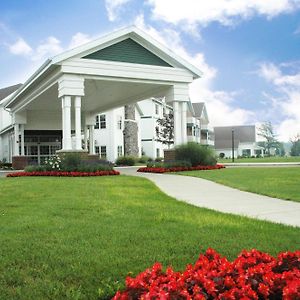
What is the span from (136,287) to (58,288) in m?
1.15

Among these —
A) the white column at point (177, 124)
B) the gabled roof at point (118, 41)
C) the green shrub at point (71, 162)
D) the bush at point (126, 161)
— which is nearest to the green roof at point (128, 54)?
the gabled roof at point (118, 41)

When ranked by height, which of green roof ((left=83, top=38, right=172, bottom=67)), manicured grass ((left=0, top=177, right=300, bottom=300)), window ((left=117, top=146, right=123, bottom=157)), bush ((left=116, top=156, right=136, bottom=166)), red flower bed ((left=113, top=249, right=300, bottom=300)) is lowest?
manicured grass ((left=0, top=177, right=300, bottom=300))

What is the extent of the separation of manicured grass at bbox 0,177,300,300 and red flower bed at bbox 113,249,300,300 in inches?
32.0

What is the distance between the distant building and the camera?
9175cm

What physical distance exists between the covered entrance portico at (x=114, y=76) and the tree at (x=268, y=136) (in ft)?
233

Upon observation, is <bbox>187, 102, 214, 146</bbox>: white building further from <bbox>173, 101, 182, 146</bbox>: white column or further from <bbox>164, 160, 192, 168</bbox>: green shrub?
<bbox>164, 160, 192, 168</bbox>: green shrub

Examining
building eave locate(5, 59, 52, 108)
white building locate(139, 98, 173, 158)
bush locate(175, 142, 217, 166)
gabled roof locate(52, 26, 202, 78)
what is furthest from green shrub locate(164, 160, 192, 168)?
white building locate(139, 98, 173, 158)

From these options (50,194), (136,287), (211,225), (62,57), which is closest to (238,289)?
(136,287)

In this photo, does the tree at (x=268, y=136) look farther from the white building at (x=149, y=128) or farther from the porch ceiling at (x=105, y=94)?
the porch ceiling at (x=105, y=94)

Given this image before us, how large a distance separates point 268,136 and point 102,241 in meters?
93.5

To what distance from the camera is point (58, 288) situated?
4055 millimetres

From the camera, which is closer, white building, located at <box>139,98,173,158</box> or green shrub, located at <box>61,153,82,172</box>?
green shrub, located at <box>61,153,82,172</box>

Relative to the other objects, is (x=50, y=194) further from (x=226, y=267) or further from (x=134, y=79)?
(x=134, y=79)

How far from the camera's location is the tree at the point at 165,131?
5166 cm
